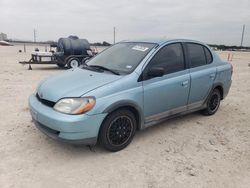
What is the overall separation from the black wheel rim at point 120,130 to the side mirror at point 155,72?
30.0 inches

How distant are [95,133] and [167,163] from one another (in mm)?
1067

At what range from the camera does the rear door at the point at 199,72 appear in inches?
183

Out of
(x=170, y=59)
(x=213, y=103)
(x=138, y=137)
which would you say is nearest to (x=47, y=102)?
(x=138, y=137)

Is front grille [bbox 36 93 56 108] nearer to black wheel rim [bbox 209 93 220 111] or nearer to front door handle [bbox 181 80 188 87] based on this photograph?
front door handle [bbox 181 80 188 87]

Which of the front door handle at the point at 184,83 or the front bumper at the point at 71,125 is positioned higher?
the front door handle at the point at 184,83

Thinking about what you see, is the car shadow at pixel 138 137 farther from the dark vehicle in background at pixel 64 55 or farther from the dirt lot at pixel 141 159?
the dark vehicle in background at pixel 64 55

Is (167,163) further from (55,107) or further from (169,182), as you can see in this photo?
(55,107)

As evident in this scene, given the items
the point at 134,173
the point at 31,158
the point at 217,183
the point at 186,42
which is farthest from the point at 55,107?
the point at 186,42

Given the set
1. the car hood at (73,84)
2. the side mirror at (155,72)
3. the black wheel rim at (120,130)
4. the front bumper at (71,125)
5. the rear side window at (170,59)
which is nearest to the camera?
the front bumper at (71,125)

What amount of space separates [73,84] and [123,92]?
73cm

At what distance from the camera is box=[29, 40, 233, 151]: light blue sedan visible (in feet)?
10.7

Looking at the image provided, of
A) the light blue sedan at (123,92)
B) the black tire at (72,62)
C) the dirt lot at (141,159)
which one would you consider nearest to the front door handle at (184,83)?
the light blue sedan at (123,92)

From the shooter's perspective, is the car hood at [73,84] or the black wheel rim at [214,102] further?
the black wheel rim at [214,102]

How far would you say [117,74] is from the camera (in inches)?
149
